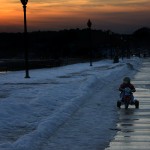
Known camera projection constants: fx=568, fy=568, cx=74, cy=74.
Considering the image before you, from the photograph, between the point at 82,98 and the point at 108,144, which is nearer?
the point at 108,144

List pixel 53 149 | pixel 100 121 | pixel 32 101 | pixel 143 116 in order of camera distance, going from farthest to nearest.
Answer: pixel 32 101, pixel 143 116, pixel 100 121, pixel 53 149

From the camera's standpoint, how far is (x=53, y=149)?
9453mm

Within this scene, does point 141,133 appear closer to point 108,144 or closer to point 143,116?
point 108,144

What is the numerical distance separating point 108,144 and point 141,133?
1392mm

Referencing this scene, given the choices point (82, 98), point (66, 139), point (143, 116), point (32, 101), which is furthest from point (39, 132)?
point (82, 98)

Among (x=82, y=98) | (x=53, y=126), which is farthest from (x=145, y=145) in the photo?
(x=82, y=98)

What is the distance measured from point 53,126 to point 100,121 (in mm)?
1709

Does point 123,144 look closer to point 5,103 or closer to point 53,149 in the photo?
point 53,149

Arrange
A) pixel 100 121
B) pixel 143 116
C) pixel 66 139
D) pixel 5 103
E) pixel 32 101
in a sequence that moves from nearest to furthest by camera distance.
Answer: pixel 66 139 < pixel 100 121 < pixel 143 116 < pixel 5 103 < pixel 32 101

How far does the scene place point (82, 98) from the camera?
19.0 m

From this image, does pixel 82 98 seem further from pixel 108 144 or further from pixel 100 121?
pixel 108 144

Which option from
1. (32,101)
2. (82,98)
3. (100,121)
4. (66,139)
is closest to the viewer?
(66,139)

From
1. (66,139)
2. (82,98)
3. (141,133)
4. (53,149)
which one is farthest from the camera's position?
(82,98)

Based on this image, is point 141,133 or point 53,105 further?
point 53,105
